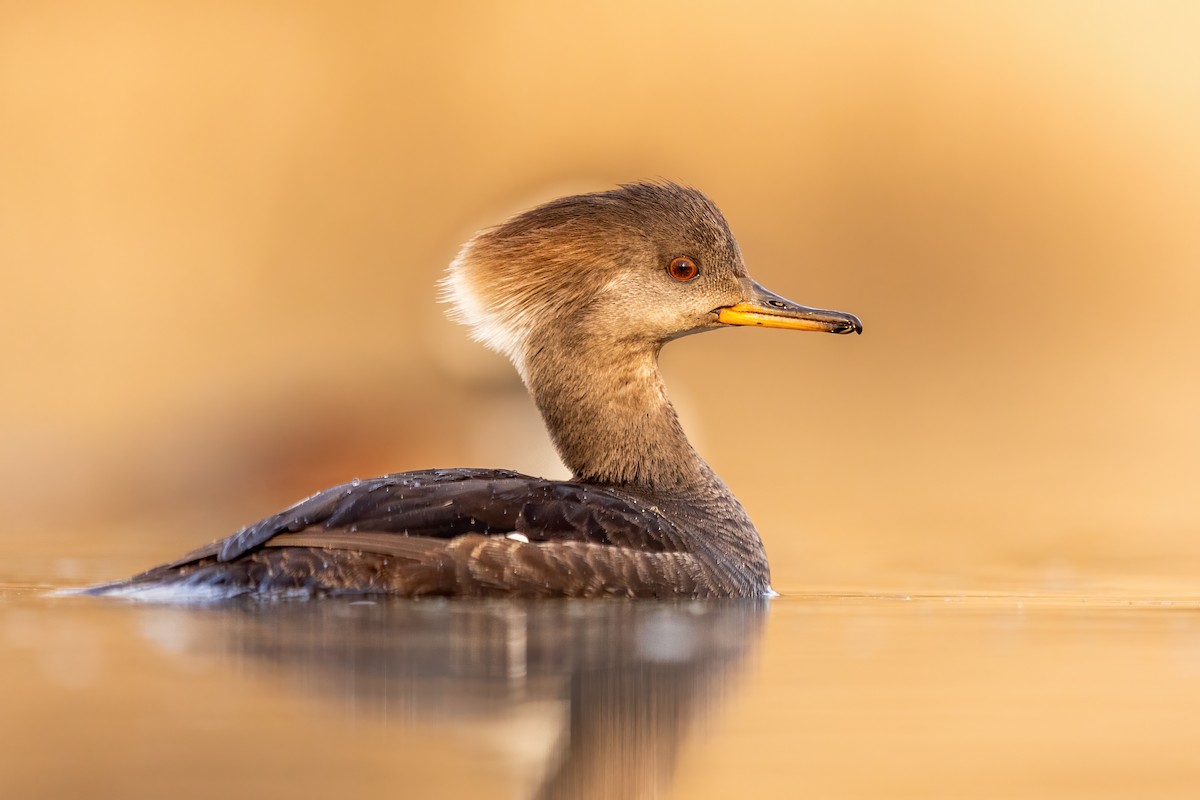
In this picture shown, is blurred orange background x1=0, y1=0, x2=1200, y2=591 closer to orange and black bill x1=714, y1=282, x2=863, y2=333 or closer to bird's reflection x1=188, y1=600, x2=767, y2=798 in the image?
orange and black bill x1=714, y1=282, x2=863, y2=333

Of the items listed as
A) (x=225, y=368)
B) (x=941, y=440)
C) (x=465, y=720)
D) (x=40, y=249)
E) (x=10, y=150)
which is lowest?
(x=465, y=720)

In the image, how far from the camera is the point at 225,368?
53.6 ft

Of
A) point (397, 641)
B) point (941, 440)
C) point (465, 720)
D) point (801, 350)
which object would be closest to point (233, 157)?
point (801, 350)

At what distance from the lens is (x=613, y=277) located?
8.69 metres

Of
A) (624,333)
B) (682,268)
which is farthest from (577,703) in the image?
(682,268)

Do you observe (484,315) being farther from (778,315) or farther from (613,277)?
(778,315)

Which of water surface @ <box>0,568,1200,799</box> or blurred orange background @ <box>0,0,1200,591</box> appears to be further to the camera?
blurred orange background @ <box>0,0,1200,591</box>

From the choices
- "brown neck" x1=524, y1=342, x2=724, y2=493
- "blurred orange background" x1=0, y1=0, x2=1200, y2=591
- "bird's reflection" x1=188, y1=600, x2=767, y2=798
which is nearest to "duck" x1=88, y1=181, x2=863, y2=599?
"brown neck" x1=524, y1=342, x2=724, y2=493

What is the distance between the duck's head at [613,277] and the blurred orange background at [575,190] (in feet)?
13.8

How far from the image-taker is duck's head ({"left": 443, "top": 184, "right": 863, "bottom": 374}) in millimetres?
8688

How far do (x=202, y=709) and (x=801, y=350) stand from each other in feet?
52.0

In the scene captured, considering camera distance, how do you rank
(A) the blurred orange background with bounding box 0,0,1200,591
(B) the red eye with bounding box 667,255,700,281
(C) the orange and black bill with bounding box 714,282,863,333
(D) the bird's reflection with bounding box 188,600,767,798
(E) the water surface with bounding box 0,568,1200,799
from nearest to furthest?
(E) the water surface with bounding box 0,568,1200,799 < (D) the bird's reflection with bounding box 188,600,767,798 < (B) the red eye with bounding box 667,255,700,281 < (C) the orange and black bill with bounding box 714,282,863,333 < (A) the blurred orange background with bounding box 0,0,1200,591

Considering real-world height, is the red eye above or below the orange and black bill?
above

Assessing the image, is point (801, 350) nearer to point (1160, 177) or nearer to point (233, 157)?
point (1160, 177)
